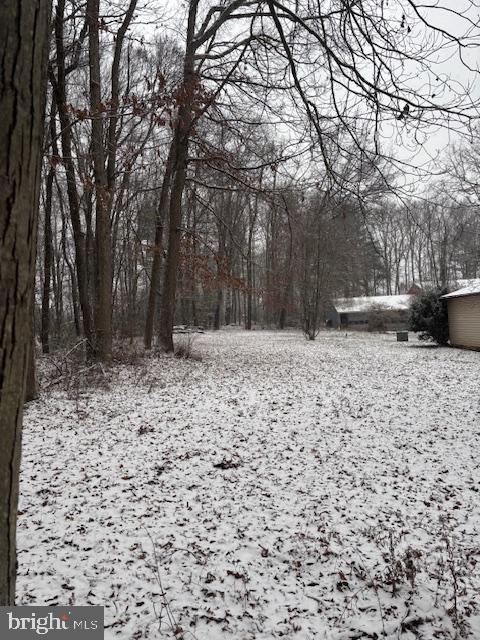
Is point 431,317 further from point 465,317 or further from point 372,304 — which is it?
point 372,304

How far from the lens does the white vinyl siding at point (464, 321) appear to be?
53.2ft

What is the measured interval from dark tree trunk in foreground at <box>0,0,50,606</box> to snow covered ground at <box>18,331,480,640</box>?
1745mm

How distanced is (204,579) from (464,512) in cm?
257

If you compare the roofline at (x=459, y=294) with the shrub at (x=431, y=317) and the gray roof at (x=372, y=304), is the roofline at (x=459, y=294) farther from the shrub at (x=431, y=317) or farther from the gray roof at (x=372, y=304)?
the gray roof at (x=372, y=304)

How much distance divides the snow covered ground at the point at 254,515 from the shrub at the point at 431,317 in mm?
11975

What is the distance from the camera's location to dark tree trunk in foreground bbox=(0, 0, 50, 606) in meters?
1.19

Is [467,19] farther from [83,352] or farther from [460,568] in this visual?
[83,352]

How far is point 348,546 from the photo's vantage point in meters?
3.29

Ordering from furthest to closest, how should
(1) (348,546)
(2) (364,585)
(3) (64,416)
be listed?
(3) (64,416), (1) (348,546), (2) (364,585)

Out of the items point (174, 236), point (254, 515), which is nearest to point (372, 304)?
point (174, 236)

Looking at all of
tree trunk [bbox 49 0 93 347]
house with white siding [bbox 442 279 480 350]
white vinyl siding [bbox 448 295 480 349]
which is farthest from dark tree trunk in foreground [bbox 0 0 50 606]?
white vinyl siding [bbox 448 295 480 349]

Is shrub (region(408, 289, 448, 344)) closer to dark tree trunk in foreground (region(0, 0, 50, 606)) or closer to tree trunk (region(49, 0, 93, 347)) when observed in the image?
tree trunk (region(49, 0, 93, 347))

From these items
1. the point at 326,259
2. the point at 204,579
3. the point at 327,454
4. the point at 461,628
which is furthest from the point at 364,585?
the point at 326,259

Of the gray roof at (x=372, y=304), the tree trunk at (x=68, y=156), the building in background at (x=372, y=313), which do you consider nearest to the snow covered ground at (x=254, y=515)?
the tree trunk at (x=68, y=156)
